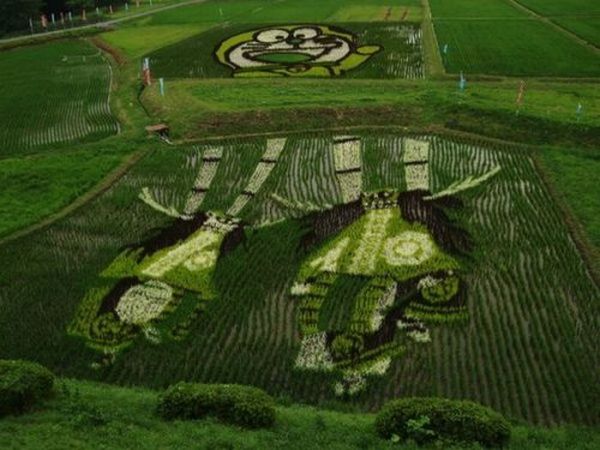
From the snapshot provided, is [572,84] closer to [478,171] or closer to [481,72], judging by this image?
[481,72]

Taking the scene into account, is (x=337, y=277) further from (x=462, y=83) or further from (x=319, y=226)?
(x=462, y=83)

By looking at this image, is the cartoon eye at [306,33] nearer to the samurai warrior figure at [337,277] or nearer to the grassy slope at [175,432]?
the samurai warrior figure at [337,277]

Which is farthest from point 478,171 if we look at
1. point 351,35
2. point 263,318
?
point 351,35

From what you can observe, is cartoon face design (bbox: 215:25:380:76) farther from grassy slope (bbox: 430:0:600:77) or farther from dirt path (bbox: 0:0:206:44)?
dirt path (bbox: 0:0:206:44)

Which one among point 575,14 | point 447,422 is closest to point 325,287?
point 447,422

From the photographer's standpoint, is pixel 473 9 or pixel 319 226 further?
pixel 473 9

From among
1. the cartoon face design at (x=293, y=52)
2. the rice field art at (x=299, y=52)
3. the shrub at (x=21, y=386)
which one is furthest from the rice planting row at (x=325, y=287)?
the cartoon face design at (x=293, y=52)

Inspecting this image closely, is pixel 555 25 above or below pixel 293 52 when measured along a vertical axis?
below
